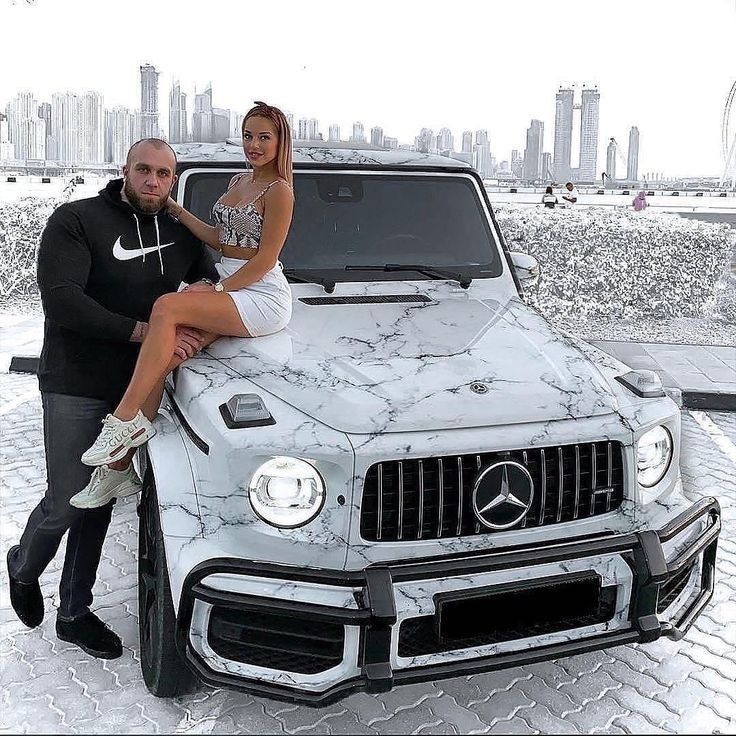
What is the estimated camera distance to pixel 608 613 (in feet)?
9.49

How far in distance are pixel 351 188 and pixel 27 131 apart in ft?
151

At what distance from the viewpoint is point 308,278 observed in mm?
3963

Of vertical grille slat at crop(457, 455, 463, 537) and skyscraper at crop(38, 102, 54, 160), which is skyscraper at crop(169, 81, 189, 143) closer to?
vertical grille slat at crop(457, 455, 463, 537)

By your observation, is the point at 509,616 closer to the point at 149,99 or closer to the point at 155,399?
the point at 155,399

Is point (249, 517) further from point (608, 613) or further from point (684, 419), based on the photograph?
point (684, 419)

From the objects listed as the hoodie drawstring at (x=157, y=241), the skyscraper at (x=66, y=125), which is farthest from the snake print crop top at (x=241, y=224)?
the skyscraper at (x=66, y=125)

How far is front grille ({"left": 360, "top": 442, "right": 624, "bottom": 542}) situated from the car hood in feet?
0.39

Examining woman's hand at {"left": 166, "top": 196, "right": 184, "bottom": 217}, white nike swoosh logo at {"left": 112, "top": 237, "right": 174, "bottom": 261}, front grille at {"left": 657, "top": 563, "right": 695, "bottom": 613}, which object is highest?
woman's hand at {"left": 166, "top": 196, "right": 184, "bottom": 217}

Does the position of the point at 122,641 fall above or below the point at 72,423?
below

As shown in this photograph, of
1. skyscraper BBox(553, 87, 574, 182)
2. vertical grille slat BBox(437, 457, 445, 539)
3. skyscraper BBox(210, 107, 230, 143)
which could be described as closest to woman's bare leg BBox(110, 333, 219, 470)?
vertical grille slat BBox(437, 457, 445, 539)

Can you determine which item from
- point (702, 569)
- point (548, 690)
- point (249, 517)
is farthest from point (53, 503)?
point (702, 569)

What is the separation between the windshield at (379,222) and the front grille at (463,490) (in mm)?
1478

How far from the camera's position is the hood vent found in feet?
12.5

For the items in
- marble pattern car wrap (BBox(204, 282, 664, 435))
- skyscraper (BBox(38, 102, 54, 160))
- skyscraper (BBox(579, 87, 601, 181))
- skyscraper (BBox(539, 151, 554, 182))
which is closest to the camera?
marble pattern car wrap (BBox(204, 282, 664, 435))
